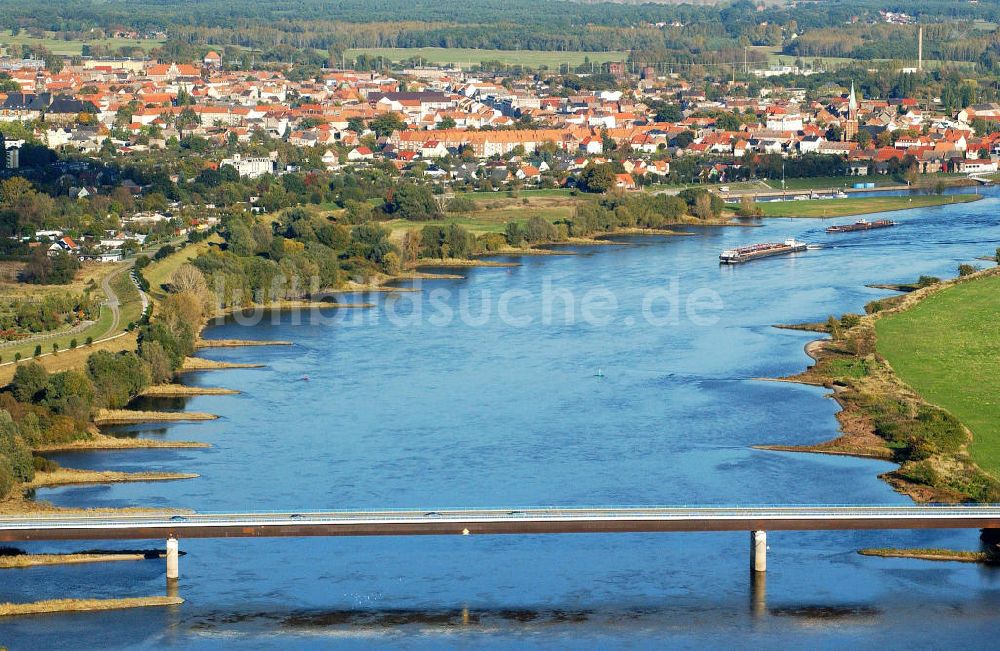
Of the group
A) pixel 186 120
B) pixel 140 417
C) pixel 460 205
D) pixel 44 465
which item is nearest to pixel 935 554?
pixel 44 465

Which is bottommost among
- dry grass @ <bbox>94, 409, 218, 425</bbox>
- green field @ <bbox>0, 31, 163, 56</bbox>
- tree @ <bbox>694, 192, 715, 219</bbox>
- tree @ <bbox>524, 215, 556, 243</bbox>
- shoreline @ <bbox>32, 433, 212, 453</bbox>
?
shoreline @ <bbox>32, 433, 212, 453</bbox>

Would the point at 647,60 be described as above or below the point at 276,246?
above

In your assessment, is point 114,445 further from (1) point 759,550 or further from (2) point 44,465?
(1) point 759,550

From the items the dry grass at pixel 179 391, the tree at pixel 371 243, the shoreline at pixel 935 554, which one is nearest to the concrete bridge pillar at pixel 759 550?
the shoreline at pixel 935 554

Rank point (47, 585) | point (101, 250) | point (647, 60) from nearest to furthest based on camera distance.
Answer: point (47, 585) < point (101, 250) < point (647, 60)

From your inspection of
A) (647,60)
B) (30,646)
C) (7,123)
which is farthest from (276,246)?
(647,60)

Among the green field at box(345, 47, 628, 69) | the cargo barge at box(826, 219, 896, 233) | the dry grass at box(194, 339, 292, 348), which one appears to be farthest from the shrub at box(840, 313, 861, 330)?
the green field at box(345, 47, 628, 69)

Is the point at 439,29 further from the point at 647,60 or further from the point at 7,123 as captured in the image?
the point at 7,123

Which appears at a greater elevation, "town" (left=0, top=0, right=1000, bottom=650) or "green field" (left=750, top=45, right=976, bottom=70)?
"green field" (left=750, top=45, right=976, bottom=70)

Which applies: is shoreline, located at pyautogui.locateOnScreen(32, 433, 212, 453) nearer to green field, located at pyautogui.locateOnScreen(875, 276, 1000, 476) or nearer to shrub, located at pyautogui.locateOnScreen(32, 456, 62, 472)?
shrub, located at pyautogui.locateOnScreen(32, 456, 62, 472)
